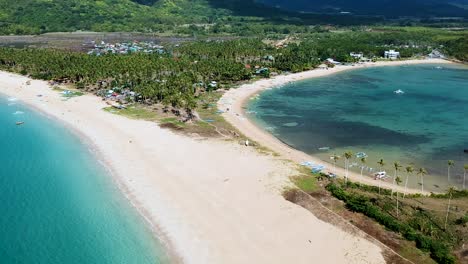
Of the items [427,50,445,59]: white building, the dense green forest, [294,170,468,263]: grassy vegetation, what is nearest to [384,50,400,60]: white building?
the dense green forest

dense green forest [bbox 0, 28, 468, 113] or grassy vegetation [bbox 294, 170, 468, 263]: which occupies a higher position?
dense green forest [bbox 0, 28, 468, 113]

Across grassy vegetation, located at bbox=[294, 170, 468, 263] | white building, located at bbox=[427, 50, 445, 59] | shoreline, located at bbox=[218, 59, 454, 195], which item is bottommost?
grassy vegetation, located at bbox=[294, 170, 468, 263]

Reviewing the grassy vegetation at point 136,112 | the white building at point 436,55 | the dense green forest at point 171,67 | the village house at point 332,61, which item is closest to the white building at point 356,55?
the dense green forest at point 171,67

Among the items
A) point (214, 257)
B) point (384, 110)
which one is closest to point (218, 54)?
point (384, 110)

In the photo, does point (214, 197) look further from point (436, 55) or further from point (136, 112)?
point (436, 55)

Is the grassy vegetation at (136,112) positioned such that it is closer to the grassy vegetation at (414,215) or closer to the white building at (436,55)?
the grassy vegetation at (414,215)

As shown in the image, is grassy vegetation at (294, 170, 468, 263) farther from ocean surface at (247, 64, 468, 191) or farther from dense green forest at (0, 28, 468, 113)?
dense green forest at (0, 28, 468, 113)
